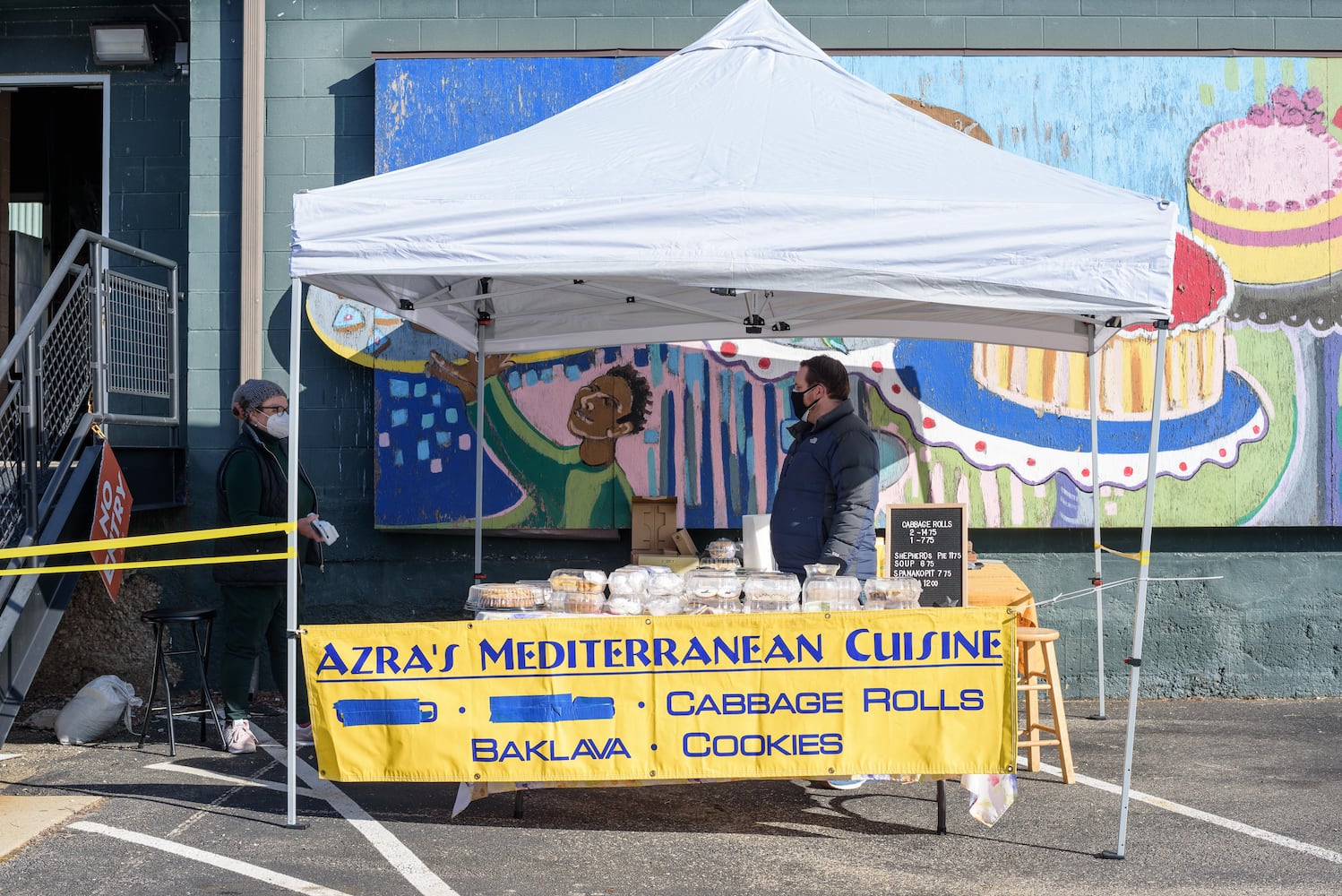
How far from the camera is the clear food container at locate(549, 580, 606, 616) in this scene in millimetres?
4996

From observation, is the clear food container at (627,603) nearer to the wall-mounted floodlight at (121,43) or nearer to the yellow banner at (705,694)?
the yellow banner at (705,694)

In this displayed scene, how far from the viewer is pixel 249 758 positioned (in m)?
6.34

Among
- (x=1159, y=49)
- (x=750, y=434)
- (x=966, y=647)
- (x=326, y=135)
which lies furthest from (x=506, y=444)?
(x=1159, y=49)

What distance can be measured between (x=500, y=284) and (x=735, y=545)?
6.31 ft

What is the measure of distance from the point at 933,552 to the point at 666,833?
211 cm

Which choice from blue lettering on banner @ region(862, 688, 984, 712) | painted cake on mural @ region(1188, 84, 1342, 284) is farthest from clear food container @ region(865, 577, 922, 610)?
painted cake on mural @ region(1188, 84, 1342, 284)

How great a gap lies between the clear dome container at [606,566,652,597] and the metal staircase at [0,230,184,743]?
326 centimetres

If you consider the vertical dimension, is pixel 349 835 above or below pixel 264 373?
below

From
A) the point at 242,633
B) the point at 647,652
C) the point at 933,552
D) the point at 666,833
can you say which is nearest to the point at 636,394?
the point at 933,552

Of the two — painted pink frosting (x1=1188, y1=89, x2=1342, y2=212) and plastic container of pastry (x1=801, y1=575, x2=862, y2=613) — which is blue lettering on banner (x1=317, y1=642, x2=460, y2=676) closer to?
plastic container of pastry (x1=801, y1=575, x2=862, y2=613)

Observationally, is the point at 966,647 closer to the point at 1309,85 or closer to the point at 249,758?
the point at 249,758

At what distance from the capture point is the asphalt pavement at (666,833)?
450 centimetres

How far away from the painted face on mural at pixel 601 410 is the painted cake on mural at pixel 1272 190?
3754mm

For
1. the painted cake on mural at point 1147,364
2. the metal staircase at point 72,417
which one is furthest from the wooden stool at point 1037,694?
the metal staircase at point 72,417
